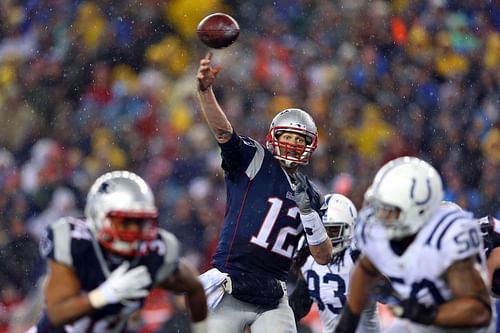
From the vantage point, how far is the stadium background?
26.3 ft

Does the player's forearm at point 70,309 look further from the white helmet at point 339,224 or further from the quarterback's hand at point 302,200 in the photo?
the white helmet at point 339,224

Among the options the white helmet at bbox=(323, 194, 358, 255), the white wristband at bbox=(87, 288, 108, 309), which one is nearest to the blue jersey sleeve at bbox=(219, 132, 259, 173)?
the white helmet at bbox=(323, 194, 358, 255)

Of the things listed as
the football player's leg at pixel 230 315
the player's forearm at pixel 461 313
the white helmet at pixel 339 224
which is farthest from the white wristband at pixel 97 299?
the white helmet at pixel 339 224

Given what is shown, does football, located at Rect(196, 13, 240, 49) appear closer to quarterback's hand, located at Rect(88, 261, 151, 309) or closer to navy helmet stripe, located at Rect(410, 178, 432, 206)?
navy helmet stripe, located at Rect(410, 178, 432, 206)

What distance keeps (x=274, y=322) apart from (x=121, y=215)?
1583mm

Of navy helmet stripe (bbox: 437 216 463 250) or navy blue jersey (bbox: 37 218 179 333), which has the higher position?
navy helmet stripe (bbox: 437 216 463 250)

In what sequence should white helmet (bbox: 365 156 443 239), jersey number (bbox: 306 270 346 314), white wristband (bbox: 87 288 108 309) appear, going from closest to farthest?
white wristband (bbox: 87 288 108 309) → white helmet (bbox: 365 156 443 239) → jersey number (bbox: 306 270 346 314)

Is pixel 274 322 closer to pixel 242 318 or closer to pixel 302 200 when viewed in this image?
pixel 242 318

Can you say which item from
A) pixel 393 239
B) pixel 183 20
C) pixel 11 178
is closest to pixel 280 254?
pixel 393 239

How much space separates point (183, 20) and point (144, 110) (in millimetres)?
867

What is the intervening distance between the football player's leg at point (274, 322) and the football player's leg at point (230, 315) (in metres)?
0.04

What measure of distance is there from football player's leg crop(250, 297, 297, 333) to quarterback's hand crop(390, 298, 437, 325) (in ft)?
4.41

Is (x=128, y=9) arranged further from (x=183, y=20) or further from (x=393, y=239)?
(x=393, y=239)

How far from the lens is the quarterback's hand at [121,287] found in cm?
354
